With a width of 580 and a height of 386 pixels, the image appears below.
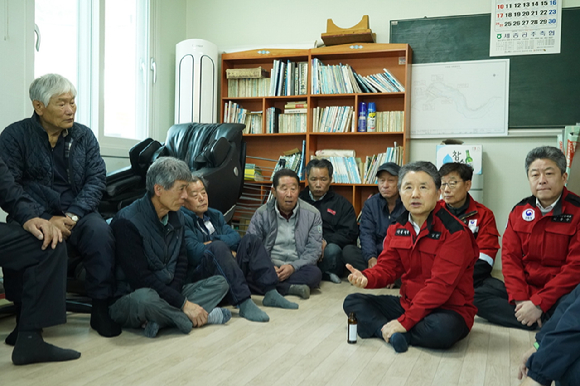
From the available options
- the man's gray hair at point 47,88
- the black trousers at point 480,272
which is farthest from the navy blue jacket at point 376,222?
the man's gray hair at point 47,88

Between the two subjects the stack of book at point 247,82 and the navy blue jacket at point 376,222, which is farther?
the stack of book at point 247,82

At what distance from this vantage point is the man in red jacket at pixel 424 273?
7.72 feet

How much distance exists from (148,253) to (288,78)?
10.1 ft

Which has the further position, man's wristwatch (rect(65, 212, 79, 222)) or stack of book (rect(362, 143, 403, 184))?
stack of book (rect(362, 143, 403, 184))

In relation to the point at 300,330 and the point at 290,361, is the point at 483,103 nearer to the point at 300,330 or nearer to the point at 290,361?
the point at 300,330

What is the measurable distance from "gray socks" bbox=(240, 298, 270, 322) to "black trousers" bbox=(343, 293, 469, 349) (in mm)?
482

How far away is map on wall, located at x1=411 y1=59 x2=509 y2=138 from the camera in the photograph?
490cm

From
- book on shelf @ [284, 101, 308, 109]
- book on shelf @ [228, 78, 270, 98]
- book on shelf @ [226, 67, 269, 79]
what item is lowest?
book on shelf @ [284, 101, 308, 109]

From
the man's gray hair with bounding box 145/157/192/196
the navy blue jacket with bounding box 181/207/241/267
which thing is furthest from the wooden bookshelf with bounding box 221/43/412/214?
the man's gray hair with bounding box 145/157/192/196

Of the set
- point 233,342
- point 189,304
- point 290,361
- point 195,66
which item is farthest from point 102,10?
point 290,361

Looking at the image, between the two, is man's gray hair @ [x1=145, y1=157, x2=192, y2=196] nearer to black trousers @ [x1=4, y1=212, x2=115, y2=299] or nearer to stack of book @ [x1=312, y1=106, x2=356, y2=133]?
black trousers @ [x1=4, y1=212, x2=115, y2=299]

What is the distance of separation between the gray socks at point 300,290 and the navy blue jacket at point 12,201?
179 cm

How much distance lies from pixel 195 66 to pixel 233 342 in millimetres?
3459

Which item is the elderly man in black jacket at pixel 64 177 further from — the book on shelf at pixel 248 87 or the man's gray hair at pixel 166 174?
the book on shelf at pixel 248 87
